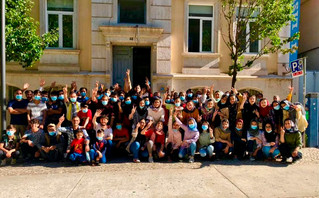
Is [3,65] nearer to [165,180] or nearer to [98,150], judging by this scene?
[98,150]

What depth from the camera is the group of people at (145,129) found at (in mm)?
5984

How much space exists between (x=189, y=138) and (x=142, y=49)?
6.19 metres

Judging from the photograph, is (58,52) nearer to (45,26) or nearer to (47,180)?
(45,26)

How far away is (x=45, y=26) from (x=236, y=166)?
30.8ft

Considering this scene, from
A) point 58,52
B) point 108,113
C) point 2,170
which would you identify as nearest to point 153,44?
point 58,52

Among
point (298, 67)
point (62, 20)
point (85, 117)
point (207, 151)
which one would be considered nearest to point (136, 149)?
point (85, 117)

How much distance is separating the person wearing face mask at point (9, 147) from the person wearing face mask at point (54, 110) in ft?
2.92

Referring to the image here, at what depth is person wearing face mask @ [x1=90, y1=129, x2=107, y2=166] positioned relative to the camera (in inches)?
228

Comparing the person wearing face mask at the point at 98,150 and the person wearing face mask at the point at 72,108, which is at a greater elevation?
the person wearing face mask at the point at 72,108

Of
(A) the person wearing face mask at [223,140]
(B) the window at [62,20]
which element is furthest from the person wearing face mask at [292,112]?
(B) the window at [62,20]

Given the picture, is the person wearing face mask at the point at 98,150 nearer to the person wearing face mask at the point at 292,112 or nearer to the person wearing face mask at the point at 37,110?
the person wearing face mask at the point at 37,110

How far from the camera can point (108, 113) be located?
6.60 metres

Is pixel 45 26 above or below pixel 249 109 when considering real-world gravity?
above

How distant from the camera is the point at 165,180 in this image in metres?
4.83
